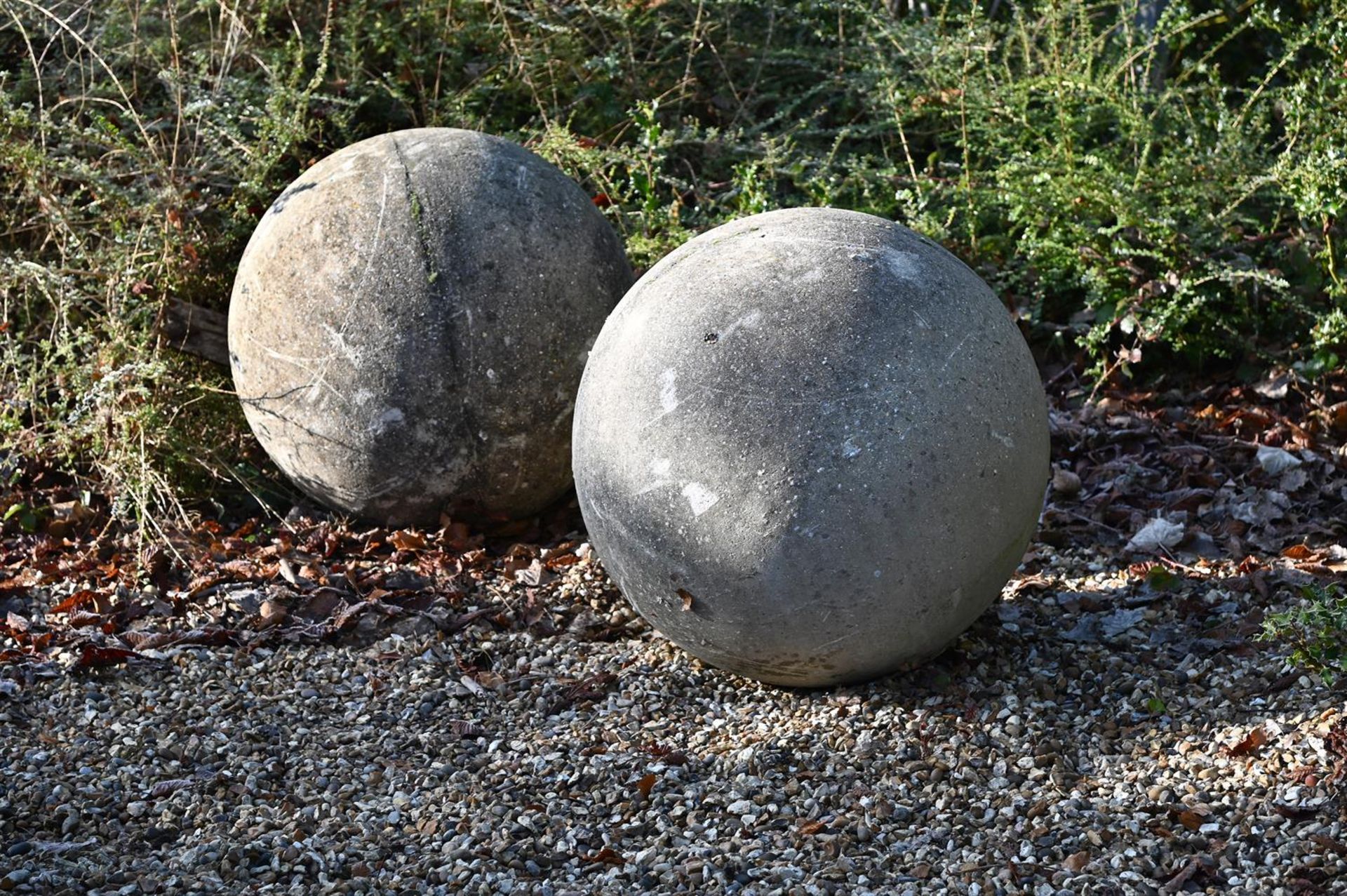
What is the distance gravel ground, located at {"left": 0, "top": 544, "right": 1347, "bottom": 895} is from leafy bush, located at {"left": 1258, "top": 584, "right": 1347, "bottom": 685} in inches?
4.0

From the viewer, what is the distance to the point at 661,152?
6.71m

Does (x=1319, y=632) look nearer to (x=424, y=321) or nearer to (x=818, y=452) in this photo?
(x=818, y=452)

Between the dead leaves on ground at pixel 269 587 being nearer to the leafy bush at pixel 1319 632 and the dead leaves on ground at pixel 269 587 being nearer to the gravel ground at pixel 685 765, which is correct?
the gravel ground at pixel 685 765

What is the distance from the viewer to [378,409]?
15.5ft

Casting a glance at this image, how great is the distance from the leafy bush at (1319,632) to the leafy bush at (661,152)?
83.0 inches

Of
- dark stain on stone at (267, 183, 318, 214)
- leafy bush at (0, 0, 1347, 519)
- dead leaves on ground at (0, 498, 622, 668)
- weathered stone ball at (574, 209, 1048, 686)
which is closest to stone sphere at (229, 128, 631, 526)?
dark stain on stone at (267, 183, 318, 214)

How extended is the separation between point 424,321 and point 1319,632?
289 cm

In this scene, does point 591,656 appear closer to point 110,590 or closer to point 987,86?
point 110,590

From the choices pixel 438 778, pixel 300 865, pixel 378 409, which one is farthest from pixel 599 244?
pixel 300 865

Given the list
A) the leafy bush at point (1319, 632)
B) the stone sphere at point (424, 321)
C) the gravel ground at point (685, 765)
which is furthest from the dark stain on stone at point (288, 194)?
the leafy bush at point (1319, 632)

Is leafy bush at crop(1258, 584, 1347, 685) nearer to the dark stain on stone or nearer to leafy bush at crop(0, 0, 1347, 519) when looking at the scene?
leafy bush at crop(0, 0, 1347, 519)

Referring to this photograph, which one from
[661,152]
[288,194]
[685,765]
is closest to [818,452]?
[685,765]

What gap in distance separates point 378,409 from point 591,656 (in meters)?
1.16

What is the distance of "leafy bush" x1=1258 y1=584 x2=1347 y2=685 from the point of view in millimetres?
3541
